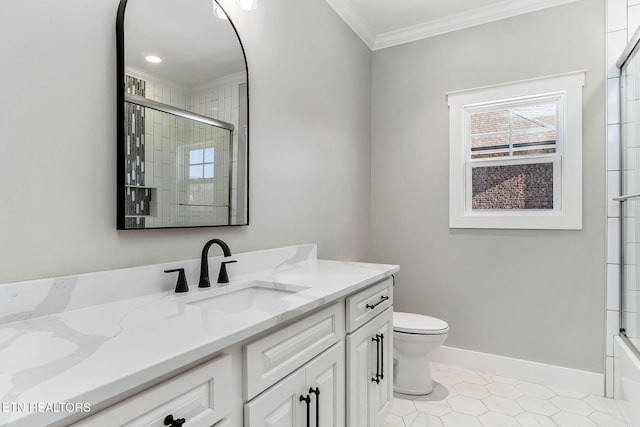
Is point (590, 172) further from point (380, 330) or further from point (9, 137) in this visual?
point (9, 137)

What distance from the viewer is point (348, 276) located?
1590mm

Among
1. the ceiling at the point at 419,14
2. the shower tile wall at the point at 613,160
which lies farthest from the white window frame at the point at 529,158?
the ceiling at the point at 419,14

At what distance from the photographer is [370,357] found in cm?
163

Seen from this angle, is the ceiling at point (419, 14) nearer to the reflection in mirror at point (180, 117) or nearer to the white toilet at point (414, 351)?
the reflection in mirror at point (180, 117)

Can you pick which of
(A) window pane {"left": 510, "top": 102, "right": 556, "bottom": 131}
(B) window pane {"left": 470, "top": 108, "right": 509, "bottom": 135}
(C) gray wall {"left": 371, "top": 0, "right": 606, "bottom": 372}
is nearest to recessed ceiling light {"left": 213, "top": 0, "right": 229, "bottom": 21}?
(C) gray wall {"left": 371, "top": 0, "right": 606, "bottom": 372}

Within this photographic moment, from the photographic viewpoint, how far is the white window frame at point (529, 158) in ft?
7.72

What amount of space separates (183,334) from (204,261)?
61 cm

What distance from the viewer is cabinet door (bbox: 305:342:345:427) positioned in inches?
46.0

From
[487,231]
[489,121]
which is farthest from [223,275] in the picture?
[489,121]

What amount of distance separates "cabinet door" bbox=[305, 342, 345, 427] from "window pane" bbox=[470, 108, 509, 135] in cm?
208

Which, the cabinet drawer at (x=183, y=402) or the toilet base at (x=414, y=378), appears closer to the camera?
the cabinet drawer at (x=183, y=402)

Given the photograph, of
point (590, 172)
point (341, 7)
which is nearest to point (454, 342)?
point (590, 172)

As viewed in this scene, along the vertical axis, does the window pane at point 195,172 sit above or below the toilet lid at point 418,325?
above

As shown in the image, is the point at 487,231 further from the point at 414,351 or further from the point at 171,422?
the point at 171,422
